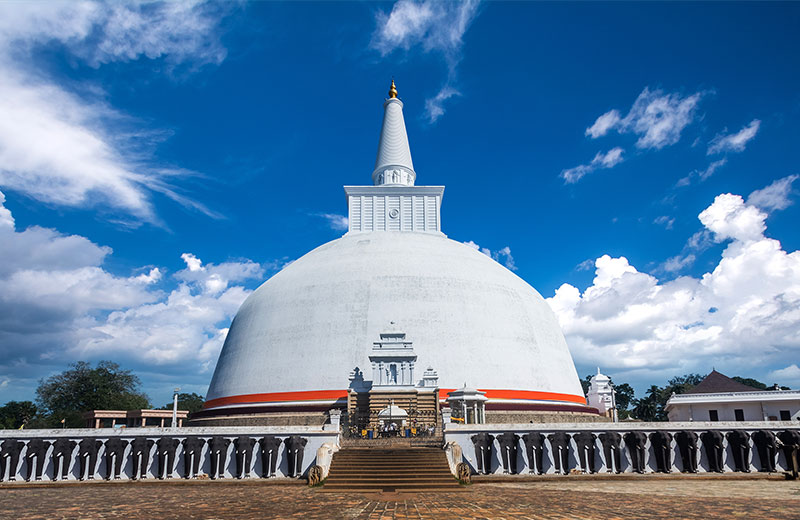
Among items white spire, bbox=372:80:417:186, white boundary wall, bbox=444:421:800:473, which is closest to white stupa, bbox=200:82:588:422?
white boundary wall, bbox=444:421:800:473

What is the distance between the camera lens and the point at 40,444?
65.3ft

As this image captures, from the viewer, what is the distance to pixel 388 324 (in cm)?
2812

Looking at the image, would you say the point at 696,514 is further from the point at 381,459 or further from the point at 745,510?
the point at 381,459

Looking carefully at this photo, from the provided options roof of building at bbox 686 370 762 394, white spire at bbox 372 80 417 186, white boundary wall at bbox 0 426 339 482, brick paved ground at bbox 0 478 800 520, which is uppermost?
white spire at bbox 372 80 417 186

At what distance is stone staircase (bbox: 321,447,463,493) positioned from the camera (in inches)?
645

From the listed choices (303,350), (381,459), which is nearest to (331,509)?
(381,459)

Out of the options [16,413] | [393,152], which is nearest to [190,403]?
[16,413]

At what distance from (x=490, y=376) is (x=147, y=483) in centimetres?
1587

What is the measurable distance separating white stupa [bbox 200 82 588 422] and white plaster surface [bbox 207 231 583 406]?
6cm

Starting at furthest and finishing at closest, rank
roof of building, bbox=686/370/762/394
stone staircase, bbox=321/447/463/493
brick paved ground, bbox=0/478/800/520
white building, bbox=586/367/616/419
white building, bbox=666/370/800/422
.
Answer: white building, bbox=586/367/616/419, roof of building, bbox=686/370/762/394, white building, bbox=666/370/800/422, stone staircase, bbox=321/447/463/493, brick paved ground, bbox=0/478/800/520

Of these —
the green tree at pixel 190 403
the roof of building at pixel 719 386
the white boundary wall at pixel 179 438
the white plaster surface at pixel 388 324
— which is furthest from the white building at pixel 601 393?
the green tree at pixel 190 403

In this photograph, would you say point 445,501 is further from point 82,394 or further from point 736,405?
point 82,394

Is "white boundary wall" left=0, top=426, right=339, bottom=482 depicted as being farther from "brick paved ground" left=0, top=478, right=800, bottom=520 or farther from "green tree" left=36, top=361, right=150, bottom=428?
"green tree" left=36, top=361, right=150, bottom=428

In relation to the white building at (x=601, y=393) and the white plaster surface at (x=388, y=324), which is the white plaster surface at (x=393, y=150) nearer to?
the white plaster surface at (x=388, y=324)
